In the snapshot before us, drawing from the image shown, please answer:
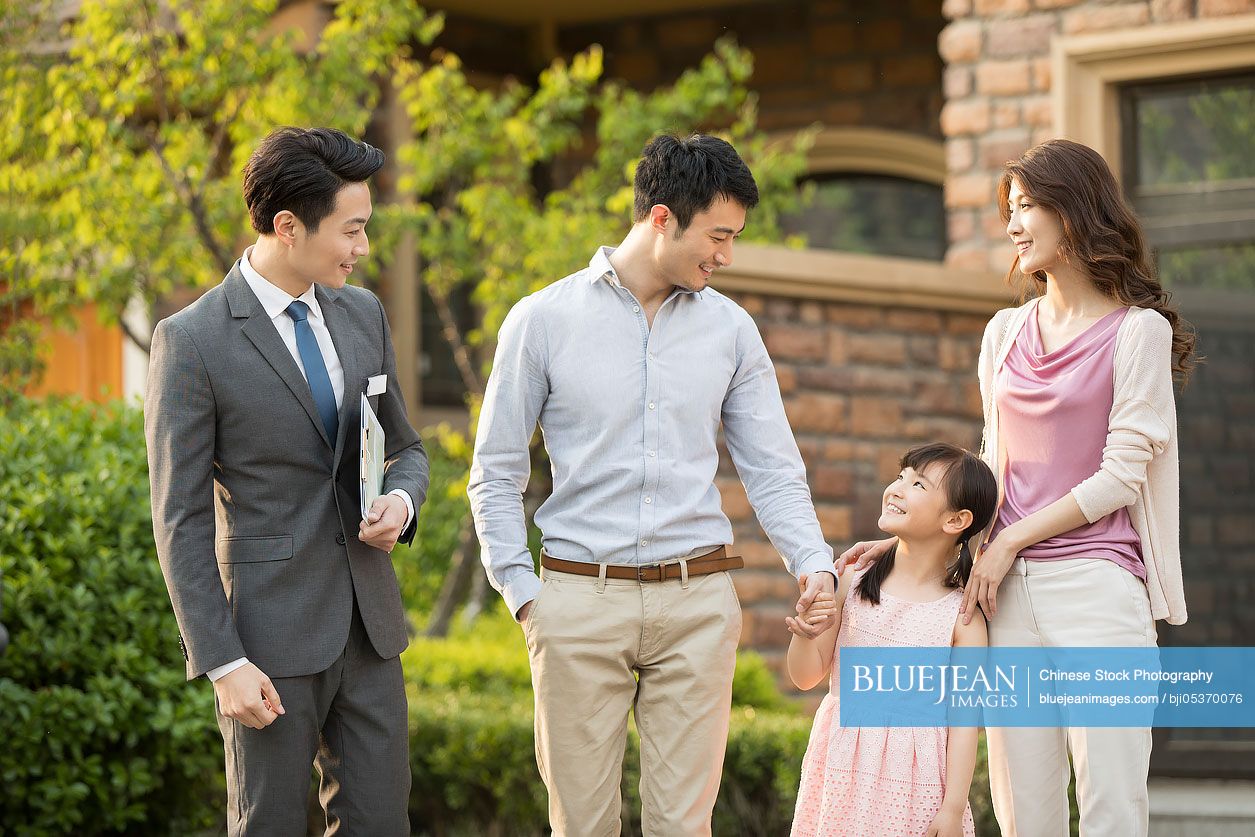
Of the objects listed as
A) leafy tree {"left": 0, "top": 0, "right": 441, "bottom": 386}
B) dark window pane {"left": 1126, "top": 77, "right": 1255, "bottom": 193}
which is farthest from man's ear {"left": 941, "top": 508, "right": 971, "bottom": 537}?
leafy tree {"left": 0, "top": 0, "right": 441, "bottom": 386}

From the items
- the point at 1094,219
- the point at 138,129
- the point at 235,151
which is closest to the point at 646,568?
the point at 1094,219

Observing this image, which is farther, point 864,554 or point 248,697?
point 864,554

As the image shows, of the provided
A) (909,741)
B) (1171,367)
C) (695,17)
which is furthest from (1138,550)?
(695,17)

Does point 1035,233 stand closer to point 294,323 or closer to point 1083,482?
point 1083,482

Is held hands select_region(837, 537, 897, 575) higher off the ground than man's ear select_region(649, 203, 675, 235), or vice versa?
man's ear select_region(649, 203, 675, 235)

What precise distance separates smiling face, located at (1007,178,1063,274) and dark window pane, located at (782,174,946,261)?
265 inches

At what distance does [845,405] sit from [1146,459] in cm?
345

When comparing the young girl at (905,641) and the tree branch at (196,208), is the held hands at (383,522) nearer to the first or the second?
the young girl at (905,641)

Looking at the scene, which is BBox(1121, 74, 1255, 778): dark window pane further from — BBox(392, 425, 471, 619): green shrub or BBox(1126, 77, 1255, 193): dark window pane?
BBox(392, 425, 471, 619): green shrub

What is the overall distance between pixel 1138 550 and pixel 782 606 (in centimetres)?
328

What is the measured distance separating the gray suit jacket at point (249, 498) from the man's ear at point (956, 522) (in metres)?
1.32

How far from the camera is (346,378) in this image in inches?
138

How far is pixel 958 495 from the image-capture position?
3.66m

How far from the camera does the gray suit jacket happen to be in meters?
3.24
